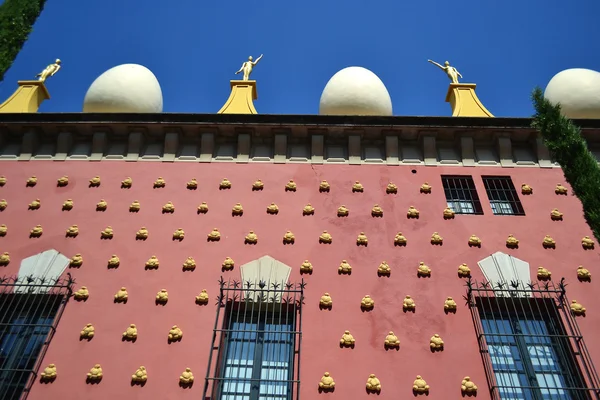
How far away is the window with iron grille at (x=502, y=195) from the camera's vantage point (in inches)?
384

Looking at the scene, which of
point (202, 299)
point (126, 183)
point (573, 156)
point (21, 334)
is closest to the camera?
point (573, 156)

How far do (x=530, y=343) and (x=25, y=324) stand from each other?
7381mm

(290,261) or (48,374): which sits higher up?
(290,261)

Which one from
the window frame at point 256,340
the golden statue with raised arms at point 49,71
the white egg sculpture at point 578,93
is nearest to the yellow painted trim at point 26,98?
the golden statue with raised arms at point 49,71

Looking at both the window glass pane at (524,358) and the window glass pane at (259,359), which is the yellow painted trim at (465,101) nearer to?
the window glass pane at (524,358)

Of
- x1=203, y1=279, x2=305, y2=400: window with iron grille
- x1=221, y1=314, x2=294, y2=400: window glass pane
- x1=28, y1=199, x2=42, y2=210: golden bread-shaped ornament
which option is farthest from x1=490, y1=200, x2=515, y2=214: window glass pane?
x1=28, y1=199, x2=42, y2=210: golden bread-shaped ornament

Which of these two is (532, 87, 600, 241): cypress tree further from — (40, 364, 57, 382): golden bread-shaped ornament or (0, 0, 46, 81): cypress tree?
(0, 0, 46, 81): cypress tree

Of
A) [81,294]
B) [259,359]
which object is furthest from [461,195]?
[81,294]

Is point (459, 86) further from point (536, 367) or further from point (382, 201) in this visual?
point (536, 367)

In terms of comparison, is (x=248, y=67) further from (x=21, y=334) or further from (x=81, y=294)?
(x=21, y=334)

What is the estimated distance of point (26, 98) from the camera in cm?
1180

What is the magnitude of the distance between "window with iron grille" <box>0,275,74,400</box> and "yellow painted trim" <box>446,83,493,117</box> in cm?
835

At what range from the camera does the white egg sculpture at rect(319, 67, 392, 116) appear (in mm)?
11703

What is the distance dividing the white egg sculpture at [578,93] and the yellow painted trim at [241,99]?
260 inches
